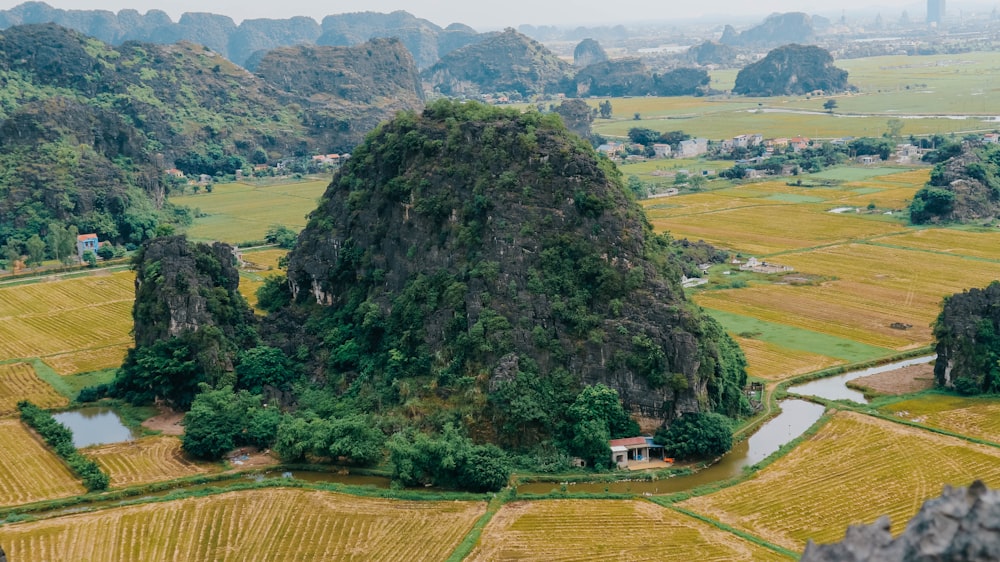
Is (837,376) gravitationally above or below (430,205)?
below

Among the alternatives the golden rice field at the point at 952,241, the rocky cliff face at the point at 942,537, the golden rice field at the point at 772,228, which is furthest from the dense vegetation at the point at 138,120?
the golden rice field at the point at 952,241

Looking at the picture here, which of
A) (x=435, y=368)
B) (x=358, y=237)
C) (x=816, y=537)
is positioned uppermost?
(x=358, y=237)

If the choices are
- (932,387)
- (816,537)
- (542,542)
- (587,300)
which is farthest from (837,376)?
(542,542)

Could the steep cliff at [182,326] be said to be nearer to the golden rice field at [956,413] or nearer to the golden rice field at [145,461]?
the golden rice field at [145,461]

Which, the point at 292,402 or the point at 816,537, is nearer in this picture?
the point at 816,537

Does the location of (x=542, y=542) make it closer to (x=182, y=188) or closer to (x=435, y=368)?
(x=435, y=368)

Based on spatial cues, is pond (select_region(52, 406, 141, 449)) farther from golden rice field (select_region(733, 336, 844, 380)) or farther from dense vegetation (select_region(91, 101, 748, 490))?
golden rice field (select_region(733, 336, 844, 380))

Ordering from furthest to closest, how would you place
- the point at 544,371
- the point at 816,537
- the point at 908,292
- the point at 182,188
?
the point at 182,188, the point at 908,292, the point at 544,371, the point at 816,537

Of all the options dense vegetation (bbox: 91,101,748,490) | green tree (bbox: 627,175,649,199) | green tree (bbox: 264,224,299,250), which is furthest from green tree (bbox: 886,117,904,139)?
dense vegetation (bbox: 91,101,748,490)
